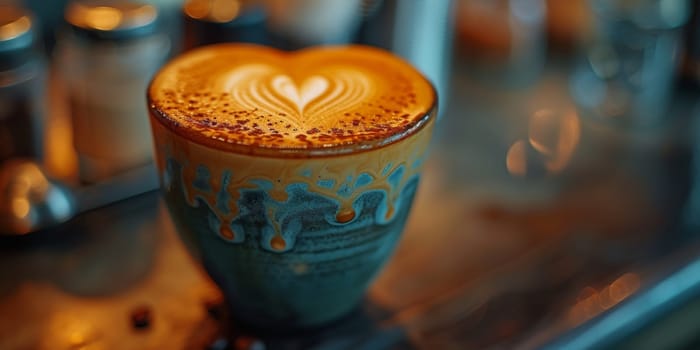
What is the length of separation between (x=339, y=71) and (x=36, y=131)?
248mm

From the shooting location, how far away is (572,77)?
79 cm

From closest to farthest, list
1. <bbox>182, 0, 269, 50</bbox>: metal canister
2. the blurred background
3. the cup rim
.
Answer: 1. the cup rim
2. the blurred background
3. <bbox>182, 0, 269, 50</bbox>: metal canister

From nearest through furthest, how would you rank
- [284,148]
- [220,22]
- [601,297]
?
[284,148], [601,297], [220,22]

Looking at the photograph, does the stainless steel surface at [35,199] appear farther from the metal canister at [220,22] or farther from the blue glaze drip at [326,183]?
the blue glaze drip at [326,183]

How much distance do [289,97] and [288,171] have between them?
0.27 feet

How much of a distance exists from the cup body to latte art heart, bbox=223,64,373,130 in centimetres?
4

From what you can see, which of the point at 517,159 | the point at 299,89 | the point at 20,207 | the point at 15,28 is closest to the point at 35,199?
the point at 20,207

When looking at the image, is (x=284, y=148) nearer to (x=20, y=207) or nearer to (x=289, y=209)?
(x=289, y=209)

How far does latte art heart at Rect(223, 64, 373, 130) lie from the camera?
421 mm

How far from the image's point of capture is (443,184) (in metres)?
0.64

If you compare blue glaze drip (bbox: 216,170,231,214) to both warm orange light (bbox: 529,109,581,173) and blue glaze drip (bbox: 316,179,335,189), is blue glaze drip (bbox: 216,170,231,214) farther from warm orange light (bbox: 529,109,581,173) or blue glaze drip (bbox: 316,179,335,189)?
warm orange light (bbox: 529,109,581,173)

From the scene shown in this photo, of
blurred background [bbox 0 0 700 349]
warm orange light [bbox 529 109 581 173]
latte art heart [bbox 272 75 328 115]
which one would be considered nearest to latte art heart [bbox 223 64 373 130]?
latte art heart [bbox 272 75 328 115]

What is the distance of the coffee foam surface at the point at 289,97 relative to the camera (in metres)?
0.39

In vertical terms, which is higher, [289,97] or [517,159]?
[289,97]
